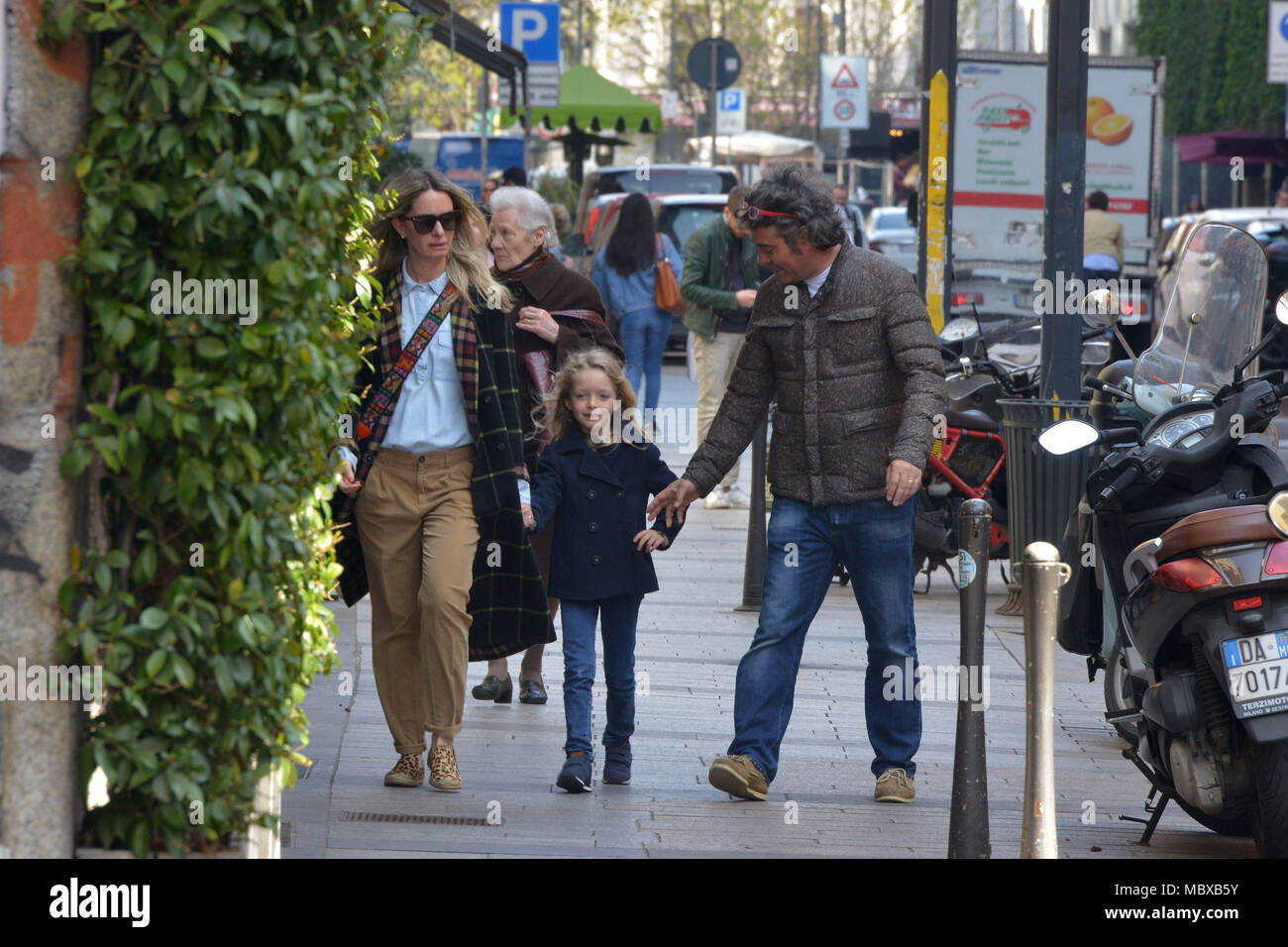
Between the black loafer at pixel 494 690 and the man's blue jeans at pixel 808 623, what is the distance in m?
1.61

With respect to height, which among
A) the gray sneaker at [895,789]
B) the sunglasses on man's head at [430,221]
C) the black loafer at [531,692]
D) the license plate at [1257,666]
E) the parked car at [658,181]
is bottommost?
the black loafer at [531,692]

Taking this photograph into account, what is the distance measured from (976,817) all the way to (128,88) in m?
2.83

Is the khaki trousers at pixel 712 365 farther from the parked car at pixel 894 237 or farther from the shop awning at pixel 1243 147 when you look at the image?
the shop awning at pixel 1243 147

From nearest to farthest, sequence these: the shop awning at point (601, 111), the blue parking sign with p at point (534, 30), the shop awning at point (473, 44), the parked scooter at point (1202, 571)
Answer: the parked scooter at point (1202, 571) < the shop awning at point (473, 44) < the blue parking sign with p at point (534, 30) < the shop awning at point (601, 111)

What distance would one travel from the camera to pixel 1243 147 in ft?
132

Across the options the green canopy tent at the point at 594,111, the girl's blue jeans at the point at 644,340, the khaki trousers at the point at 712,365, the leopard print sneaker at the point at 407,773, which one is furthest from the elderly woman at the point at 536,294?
the green canopy tent at the point at 594,111

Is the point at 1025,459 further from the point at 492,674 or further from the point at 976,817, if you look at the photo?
the point at 976,817

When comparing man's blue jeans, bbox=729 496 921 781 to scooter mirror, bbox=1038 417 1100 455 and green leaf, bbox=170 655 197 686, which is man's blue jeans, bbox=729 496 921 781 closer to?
scooter mirror, bbox=1038 417 1100 455

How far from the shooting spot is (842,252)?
595 centimetres

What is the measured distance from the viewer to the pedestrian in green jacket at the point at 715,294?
12102 millimetres

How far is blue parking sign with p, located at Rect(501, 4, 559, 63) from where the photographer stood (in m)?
19.1

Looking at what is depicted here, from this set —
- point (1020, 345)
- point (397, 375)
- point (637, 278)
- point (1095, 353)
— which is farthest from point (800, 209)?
point (637, 278)

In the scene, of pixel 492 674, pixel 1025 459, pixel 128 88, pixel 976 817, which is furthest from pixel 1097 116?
pixel 128 88

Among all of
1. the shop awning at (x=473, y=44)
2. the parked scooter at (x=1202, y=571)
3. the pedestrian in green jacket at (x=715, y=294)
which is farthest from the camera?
the pedestrian in green jacket at (x=715, y=294)
